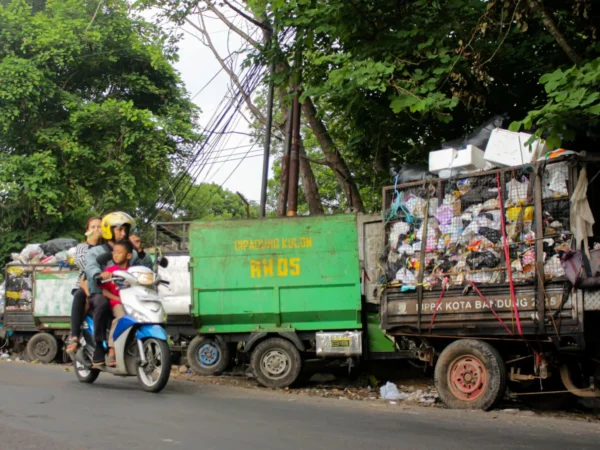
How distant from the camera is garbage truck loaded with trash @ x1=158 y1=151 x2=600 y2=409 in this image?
22.7ft

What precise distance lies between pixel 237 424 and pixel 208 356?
511 cm

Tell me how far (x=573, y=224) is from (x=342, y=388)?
4419mm

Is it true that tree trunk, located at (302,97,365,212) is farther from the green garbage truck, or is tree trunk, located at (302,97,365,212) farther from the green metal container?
the green metal container

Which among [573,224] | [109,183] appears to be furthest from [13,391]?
[109,183]

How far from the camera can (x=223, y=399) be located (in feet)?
24.3

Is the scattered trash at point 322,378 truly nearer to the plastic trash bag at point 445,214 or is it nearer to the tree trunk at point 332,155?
the plastic trash bag at point 445,214

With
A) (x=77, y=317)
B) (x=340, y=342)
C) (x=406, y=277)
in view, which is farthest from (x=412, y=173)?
(x=77, y=317)

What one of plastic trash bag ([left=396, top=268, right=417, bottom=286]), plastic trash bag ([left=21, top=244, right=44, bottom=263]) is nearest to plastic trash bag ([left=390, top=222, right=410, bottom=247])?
plastic trash bag ([left=396, top=268, right=417, bottom=286])

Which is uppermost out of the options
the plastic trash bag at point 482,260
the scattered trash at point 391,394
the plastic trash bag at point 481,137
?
the plastic trash bag at point 481,137

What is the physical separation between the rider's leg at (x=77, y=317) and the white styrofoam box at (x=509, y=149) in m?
4.67

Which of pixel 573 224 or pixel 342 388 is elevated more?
pixel 573 224

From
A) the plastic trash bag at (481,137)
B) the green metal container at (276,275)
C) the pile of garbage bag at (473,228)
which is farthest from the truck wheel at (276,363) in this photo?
the plastic trash bag at (481,137)

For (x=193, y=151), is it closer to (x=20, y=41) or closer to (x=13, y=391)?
(x=20, y=41)

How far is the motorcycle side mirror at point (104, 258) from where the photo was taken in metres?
7.64
